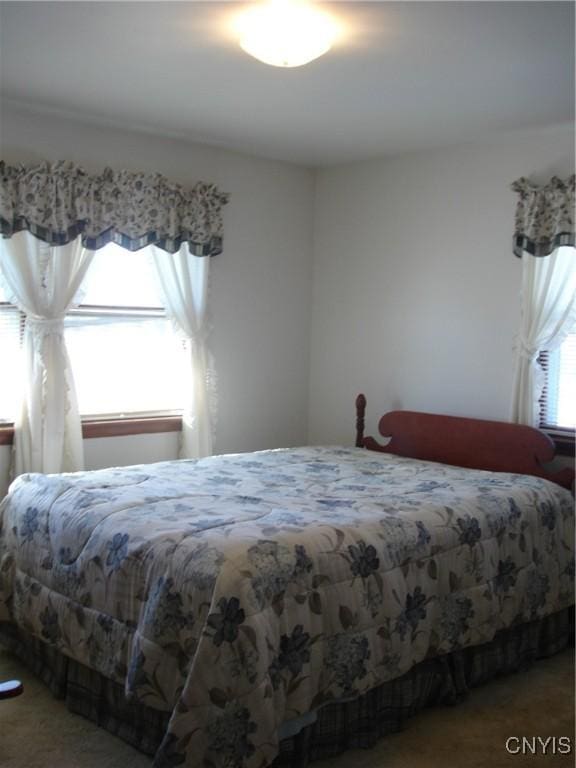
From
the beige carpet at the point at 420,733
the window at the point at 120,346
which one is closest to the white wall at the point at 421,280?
the window at the point at 120,346

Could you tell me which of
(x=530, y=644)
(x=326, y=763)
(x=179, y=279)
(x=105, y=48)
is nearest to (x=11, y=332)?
(x=179, y=279)

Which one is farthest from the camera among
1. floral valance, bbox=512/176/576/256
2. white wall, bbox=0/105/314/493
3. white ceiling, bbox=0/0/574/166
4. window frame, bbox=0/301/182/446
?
white wall, bbox=0/105/314/493

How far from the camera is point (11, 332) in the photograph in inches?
159

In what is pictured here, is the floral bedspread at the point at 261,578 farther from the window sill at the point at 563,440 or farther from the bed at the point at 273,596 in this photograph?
the window sill at the point at 563,440

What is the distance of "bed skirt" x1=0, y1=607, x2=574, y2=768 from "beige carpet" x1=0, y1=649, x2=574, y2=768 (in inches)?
1.5

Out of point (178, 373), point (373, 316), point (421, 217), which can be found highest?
point (421, 217)

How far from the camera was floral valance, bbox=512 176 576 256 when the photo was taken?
3.90m

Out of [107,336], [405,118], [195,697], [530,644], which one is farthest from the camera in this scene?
[107,336]

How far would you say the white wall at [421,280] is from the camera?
427 centimetres

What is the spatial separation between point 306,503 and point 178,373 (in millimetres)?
1844

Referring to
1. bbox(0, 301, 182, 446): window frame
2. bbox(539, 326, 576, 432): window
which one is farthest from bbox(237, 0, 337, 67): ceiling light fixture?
bbox(539, 326, 576, 432): window

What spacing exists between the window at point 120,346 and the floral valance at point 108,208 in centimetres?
16

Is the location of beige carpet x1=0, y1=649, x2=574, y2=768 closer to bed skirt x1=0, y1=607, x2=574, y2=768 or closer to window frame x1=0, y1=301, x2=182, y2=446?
→ bed skirt x1=0, y1=607, x2=574, y2=768

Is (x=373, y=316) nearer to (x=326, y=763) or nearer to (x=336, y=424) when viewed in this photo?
(x=336, y=424)
